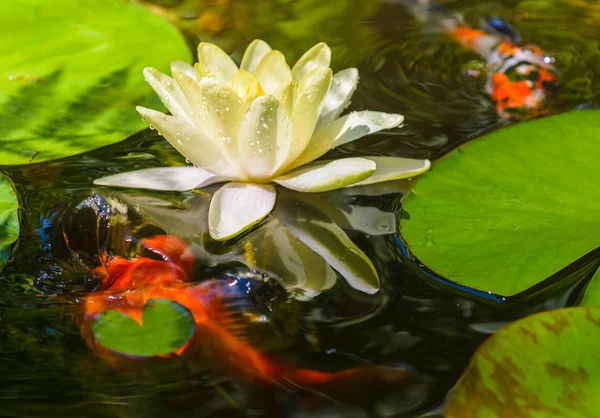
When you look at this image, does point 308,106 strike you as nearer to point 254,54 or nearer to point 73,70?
point 254,54

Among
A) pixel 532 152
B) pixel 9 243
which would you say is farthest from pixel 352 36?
pixel 9 243

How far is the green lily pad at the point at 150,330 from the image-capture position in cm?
96

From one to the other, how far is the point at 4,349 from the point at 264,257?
1.57ft

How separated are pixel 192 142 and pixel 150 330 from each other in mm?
438

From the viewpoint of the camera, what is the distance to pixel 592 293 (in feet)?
3.35

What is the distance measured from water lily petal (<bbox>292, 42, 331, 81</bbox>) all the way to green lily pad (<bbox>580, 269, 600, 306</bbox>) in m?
0.73

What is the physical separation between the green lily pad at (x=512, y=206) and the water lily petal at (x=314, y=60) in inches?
14.1

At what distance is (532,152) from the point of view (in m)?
1.39

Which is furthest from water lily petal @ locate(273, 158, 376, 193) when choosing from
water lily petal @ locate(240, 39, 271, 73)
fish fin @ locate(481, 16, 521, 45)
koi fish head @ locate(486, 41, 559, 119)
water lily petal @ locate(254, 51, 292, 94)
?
fish fin @ locate(481, 16, 521, 45)

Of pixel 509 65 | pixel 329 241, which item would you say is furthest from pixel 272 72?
pixel 509 65

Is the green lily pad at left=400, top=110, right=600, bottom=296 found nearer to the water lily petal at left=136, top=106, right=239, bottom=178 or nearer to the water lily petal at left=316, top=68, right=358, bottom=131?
the water lily petal at left=316, top=68, right=358, bottom=131

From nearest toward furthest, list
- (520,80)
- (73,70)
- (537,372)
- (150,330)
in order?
(537,372) < (150,330) < (73,70) < (520,80)

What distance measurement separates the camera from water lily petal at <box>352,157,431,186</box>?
4.45 feet

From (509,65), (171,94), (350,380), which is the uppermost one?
(171,94)
